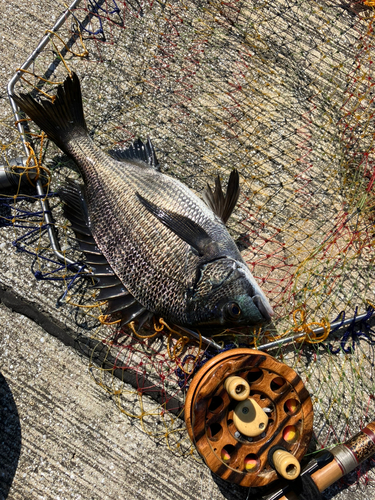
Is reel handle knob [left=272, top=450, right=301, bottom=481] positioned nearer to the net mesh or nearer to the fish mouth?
the net mesh

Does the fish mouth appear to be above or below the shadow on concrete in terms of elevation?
above

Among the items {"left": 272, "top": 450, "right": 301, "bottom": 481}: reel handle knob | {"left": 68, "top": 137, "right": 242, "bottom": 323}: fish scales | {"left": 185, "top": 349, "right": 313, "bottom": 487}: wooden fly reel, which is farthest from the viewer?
{"left": 68, "top": 137, "right": 242, "bottom": 323}: fish scales

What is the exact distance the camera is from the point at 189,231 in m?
2.43

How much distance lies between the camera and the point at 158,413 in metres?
2.58

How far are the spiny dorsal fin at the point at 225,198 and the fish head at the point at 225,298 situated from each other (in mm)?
442

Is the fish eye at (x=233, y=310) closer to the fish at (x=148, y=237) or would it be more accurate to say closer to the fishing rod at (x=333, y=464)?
the fish at (x=148, y=237)

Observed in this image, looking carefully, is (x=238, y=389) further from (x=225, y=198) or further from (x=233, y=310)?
(x=225, y=198)

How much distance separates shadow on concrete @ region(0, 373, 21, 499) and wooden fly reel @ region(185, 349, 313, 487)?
3.81ft

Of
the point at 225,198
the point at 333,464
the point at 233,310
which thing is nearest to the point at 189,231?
the point at 225,198

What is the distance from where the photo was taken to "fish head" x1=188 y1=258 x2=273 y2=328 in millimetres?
2346

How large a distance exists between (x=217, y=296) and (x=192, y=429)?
2.55 feet

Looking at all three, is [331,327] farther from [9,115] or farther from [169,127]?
[9,115]

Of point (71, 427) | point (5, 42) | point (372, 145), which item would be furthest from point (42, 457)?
point (372, 145)

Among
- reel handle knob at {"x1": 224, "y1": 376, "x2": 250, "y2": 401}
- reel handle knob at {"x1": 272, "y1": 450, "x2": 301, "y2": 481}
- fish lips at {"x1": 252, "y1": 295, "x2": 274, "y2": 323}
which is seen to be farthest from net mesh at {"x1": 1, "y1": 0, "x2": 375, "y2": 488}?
reel handle knob at {"x1": 272, "y1": 450, "x2": 301, "y2": 481}
